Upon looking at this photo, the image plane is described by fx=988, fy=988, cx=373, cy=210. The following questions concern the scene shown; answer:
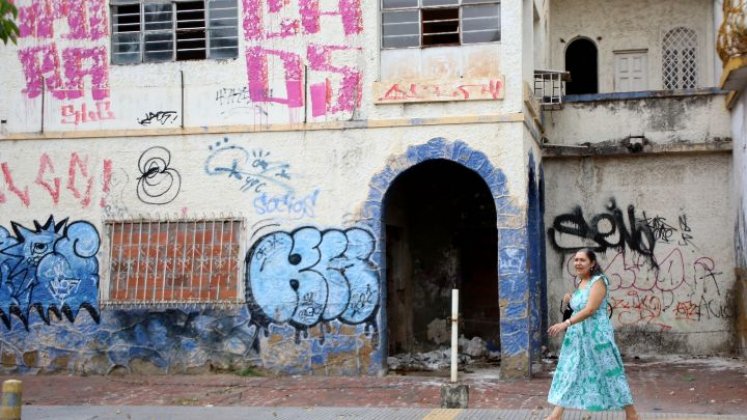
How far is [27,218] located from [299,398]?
5283 mm

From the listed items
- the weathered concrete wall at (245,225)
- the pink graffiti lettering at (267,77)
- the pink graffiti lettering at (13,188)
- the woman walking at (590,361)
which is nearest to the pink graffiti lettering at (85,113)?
the weathered concrete wall at (245,225)

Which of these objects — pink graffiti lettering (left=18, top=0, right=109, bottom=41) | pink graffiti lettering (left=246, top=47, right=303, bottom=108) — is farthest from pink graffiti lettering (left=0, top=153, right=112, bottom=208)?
pink graffiti lettering (left=246, top=47, right=303, bottom=108)

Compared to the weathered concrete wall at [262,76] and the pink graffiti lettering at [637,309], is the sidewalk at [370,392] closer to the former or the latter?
the pink graffiti lettering at [637,309]

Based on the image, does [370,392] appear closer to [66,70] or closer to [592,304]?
[592,304]

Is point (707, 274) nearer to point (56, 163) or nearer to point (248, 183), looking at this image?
point (248, 183)

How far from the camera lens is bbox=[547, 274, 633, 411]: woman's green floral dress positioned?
29.0ft

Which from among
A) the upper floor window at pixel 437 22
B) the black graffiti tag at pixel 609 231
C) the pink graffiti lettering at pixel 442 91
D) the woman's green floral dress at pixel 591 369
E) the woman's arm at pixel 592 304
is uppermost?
the upper floor window at pixel 437 22

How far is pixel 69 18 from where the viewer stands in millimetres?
14477

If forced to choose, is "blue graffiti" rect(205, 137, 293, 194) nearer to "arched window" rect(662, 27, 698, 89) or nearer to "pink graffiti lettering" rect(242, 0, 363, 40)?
"pink graffiti lettering" rect(242, 0, 363, 40)

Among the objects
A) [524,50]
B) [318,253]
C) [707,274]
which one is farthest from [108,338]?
[707,274]

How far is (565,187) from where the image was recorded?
647 inches

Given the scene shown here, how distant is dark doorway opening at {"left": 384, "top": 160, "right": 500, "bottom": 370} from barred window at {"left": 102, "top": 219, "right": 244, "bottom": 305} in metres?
3.82

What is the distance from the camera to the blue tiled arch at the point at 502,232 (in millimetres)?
12930

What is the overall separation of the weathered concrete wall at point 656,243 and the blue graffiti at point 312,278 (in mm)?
4243
